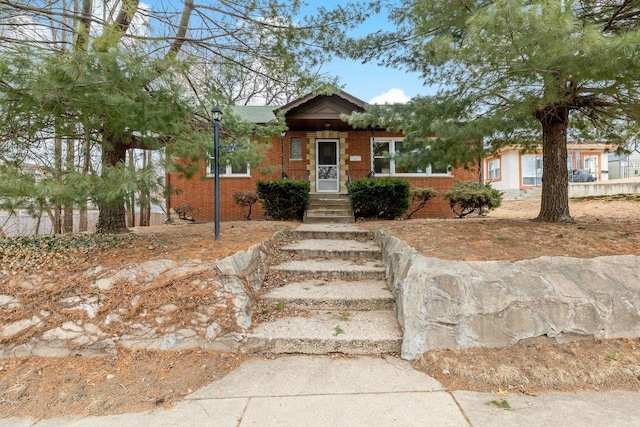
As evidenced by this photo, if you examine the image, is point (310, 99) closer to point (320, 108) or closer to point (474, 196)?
point (320, 108)

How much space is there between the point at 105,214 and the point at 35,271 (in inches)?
80.5

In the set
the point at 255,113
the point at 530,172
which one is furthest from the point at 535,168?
the point at 255,113

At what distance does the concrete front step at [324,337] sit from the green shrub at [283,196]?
19.9ft

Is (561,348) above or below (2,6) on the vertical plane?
below

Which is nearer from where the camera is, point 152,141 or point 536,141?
point 152,141

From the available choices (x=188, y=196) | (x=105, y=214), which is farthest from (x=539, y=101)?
(x=188, y=196)

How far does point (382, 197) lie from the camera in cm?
912

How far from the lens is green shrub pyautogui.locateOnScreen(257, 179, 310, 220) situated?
9.27 metres

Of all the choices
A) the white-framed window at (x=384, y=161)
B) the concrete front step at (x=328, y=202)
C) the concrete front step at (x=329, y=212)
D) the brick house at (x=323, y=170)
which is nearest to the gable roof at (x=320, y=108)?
the brick house at (x=323, y=170)

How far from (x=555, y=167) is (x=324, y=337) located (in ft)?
17.6

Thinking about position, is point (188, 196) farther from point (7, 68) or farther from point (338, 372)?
point (338, 372)

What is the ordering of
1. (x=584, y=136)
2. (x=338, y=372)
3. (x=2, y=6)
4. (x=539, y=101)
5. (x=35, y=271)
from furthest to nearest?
(x=584, y=136), (x=539, y=101), (x=2, y=6), (x=35, y=271), (x=338, y=372)

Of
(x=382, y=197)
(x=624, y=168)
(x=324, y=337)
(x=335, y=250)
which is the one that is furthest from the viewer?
(x=624, y=168)

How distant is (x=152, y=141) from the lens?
4.27m
